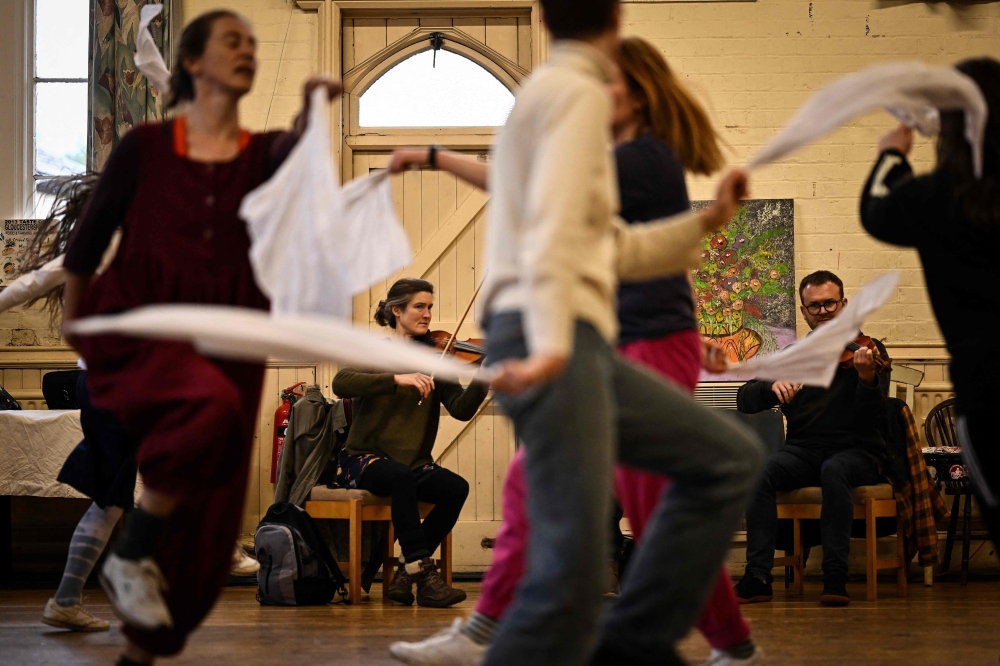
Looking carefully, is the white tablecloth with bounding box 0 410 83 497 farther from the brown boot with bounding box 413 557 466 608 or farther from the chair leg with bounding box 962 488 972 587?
the chair leg with bounding box 962 488 972 587

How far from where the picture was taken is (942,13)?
5.81 metres

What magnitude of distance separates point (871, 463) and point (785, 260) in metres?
1.46

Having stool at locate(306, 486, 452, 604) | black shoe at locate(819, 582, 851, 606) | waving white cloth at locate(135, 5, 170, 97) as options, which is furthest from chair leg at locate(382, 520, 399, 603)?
waving white cloth at locate(135, 5, 170, 97)

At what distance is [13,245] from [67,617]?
9.60ft

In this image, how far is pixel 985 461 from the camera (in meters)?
2.00

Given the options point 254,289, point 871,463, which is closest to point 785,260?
point 871,463

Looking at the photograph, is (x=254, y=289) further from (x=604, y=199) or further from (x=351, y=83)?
(x=351, y=83)

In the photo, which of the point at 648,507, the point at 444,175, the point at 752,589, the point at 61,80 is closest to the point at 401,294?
the point at 444,175

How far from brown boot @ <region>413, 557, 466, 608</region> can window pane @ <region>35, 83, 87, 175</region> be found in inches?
127

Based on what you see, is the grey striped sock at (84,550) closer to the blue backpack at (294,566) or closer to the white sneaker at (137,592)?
the blue backpack at (294,566)

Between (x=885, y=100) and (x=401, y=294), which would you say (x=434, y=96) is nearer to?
(x=401, y=294)

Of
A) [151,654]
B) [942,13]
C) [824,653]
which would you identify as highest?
[942,13]

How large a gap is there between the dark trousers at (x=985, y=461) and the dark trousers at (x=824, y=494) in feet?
7.79

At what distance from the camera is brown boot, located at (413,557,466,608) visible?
417cm
